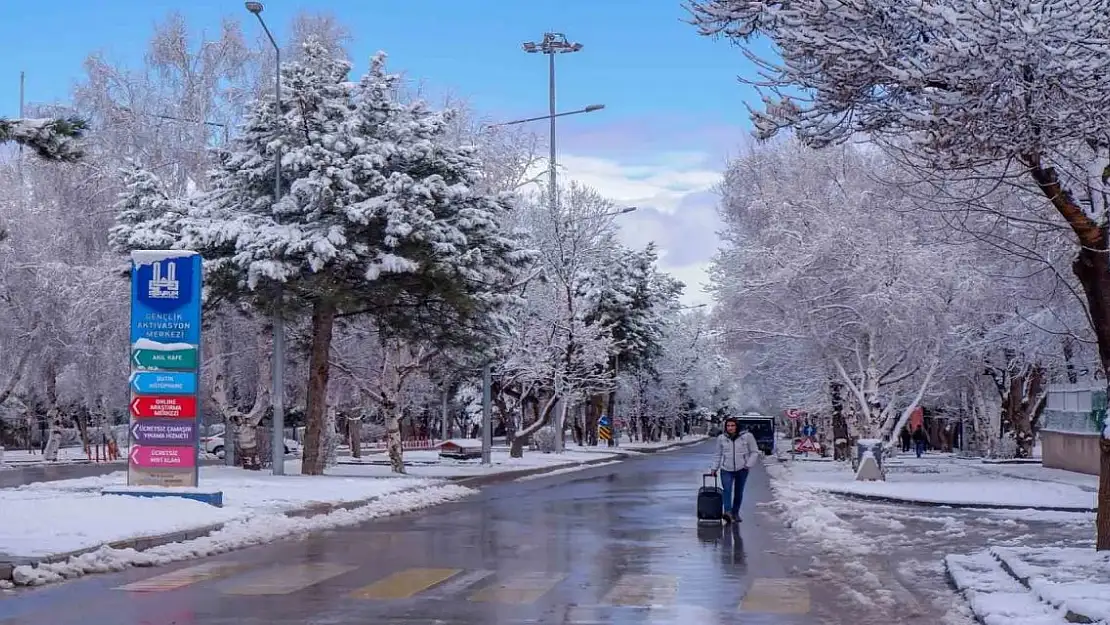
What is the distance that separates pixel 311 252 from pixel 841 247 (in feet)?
45.7

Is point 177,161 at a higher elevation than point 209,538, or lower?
higher

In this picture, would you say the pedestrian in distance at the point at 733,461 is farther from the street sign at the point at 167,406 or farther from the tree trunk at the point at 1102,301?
the street sign at the point at 167,406

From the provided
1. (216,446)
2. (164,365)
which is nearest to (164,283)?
(164,365)

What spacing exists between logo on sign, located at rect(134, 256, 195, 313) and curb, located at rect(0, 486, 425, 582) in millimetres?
4168

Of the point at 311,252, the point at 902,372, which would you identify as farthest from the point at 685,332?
the point at 311,252

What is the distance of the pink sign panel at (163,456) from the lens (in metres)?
24.5

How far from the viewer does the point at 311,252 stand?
33531mm

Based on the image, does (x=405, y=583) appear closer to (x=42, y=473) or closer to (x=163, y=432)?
(x=163, y=432)

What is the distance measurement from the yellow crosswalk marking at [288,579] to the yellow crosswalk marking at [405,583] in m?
0.66

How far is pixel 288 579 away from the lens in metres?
14.6

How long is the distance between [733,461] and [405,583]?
395 inches

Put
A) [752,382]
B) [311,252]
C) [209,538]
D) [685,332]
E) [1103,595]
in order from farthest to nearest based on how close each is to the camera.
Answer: [685,332] → [752,382] → [311,252] → [209,538] → [1103,595]

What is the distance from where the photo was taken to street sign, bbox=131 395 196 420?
24589mm

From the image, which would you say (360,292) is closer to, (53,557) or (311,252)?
(311,252)
